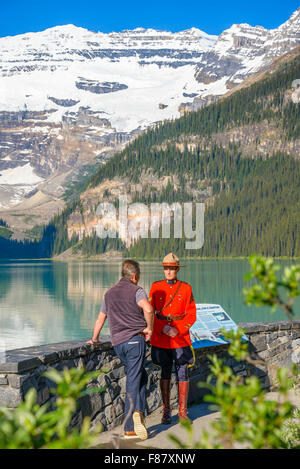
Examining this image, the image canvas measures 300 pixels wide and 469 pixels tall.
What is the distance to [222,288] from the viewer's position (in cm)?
5925

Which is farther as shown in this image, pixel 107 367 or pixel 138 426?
pixel 107 367

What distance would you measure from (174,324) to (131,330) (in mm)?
705

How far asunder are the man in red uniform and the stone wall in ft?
1.79

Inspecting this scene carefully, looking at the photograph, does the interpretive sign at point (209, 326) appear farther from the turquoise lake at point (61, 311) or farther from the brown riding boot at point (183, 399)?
the turquoise lake at point (61, 311)

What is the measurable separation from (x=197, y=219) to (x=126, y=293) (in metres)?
168

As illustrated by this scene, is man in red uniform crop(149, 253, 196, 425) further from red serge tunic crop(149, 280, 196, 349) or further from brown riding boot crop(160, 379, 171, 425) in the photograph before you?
brown riding boot crop(160, 379, 171, 425)

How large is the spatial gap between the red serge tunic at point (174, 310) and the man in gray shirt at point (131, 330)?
0.53 m

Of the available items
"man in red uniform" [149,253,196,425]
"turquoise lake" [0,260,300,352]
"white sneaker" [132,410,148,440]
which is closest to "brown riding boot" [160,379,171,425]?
"man in red uniform" [149,253,196,425]

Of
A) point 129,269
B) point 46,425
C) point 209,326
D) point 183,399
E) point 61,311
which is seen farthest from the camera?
point 61,311

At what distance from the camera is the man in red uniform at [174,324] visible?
695 cm

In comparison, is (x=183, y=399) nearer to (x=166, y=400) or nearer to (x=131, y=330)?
(x=166, y=400)

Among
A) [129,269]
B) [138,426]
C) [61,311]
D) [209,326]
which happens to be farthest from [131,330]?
[61,311]

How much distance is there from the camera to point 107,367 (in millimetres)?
6840
